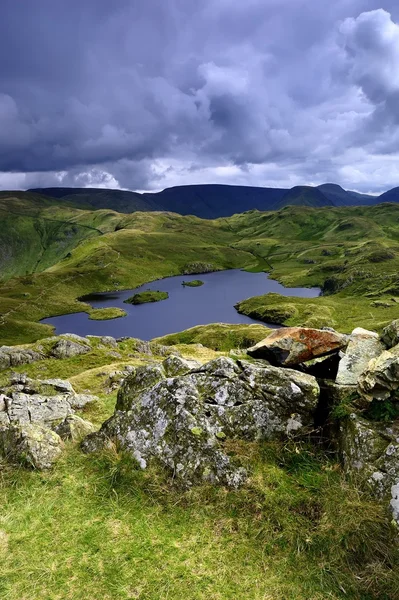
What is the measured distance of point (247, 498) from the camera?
1134 centimetres

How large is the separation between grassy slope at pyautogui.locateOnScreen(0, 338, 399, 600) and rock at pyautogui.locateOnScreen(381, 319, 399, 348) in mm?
6464

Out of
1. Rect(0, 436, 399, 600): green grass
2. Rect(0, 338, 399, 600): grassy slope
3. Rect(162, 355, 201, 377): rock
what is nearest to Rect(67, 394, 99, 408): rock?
Rect(162, 355, 201, 377): rock

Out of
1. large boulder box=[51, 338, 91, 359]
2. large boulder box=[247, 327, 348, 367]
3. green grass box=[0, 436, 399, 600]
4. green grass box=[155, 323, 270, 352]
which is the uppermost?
large boulder box=[247, 327, 348, 367]

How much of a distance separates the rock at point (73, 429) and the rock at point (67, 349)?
5715 centimetres

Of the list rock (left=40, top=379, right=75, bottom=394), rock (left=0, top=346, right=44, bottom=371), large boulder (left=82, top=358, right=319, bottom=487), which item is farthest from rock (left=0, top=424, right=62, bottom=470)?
rock (left=0, top=346, right=44, bottom=371)

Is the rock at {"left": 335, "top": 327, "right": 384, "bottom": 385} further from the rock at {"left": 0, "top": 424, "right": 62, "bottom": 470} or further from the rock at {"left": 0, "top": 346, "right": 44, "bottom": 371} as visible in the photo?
the rock at {"left": 0, "top": 346, "right": 44, "bottom": 371}

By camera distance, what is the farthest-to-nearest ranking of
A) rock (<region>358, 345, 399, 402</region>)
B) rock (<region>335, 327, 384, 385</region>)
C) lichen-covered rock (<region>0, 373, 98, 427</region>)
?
lichen-covered rock (<region>0, 373, 98, 427</region>)
rock (<region>335, 327, 384, 385</region>)
rock (<region>358, 345, 399, 402</region>)

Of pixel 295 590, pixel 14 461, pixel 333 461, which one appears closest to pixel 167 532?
pixel 295 590

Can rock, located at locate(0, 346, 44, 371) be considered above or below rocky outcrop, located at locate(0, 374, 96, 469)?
below

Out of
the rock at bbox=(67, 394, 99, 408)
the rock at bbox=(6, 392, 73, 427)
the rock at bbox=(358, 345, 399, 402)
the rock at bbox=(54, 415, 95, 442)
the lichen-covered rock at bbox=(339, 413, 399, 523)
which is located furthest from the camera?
the rock at bbox=(67, 394, 99, 408)

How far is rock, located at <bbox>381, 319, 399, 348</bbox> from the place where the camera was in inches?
597

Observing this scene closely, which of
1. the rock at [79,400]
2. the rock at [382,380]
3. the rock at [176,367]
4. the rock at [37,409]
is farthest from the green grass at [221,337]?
the rock at [382,380]

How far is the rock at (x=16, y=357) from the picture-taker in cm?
6469

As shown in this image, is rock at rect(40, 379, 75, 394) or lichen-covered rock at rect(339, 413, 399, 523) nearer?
lichen-covered rock at rect(339, 413, 399, 523)
